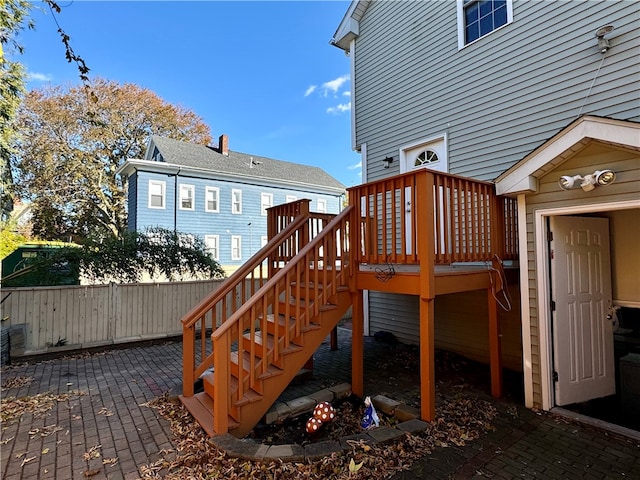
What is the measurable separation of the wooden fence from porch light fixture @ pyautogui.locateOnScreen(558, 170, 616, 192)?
21.7 ft

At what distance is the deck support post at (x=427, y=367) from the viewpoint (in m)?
3.21

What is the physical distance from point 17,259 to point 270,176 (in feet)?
39.5

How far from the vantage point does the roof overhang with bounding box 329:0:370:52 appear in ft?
23.0

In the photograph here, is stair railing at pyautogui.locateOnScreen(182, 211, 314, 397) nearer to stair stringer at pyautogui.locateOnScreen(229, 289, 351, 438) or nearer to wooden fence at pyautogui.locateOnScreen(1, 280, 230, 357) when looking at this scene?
stair stringer at pyautogui.locateOnScreen(229, 289, 351, 438)

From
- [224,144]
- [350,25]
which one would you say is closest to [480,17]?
[350,25]

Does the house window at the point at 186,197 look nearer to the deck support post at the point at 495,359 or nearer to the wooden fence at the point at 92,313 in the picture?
the wooden fence at the point at 92,313

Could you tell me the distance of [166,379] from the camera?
4.50 metres

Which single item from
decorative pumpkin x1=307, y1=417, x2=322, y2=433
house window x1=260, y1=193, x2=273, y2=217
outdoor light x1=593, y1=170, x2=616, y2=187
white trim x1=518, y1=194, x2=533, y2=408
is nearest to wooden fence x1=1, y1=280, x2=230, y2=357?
decorative pumpkin x1=307, y1=417, x2=322, y2=433

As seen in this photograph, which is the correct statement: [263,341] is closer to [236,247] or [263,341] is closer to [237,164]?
[236,247]

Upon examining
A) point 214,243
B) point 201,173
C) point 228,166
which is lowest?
point 214,243

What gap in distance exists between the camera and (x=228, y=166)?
1697 cm

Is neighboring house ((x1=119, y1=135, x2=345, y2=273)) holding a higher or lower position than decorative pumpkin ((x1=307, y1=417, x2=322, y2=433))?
higher

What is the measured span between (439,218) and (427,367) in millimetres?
1521

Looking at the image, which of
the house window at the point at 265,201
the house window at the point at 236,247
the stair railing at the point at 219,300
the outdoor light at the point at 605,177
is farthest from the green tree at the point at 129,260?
the house window at the point at 265,201
